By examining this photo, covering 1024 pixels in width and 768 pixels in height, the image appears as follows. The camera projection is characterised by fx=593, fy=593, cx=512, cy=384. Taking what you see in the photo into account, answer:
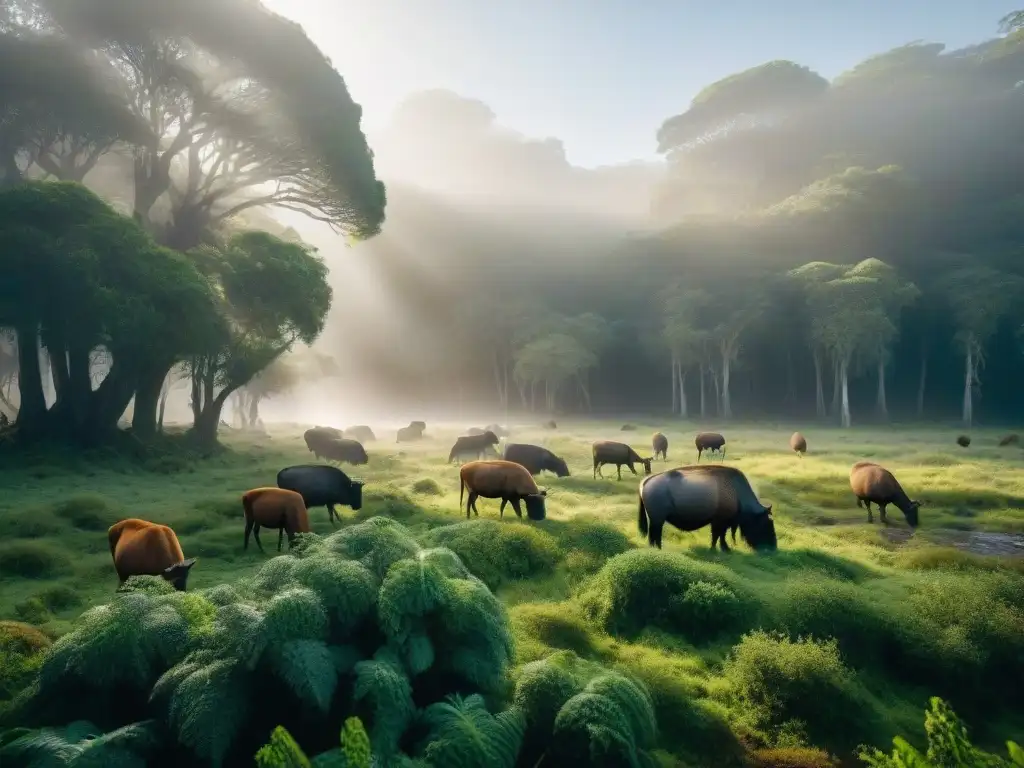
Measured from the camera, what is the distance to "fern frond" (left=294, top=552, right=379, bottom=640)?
20.0 ft

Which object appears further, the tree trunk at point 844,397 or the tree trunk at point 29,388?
the tree trunk at point 844,397

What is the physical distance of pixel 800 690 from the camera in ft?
22.7

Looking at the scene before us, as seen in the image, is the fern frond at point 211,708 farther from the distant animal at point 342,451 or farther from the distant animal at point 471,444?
the distant animal at point 342,451

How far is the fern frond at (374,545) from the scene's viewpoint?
699cm

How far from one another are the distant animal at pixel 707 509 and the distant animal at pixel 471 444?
1592cm

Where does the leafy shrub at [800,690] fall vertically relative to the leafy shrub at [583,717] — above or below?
below

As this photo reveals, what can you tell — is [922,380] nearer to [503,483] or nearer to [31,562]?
[503,483]

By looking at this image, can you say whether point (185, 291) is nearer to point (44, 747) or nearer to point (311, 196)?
point (311, 196)

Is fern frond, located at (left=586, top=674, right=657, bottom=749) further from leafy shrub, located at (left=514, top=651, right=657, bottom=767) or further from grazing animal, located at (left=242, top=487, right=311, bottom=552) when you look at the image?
grazing animal, located at (left=242, top=487, right=311, bottom=552)

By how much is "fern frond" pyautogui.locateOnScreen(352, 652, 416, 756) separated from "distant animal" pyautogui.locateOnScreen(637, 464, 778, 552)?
7.84m

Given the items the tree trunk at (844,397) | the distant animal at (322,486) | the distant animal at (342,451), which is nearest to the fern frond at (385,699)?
the distant animal at (322,486)

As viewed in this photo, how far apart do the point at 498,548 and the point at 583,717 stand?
18.5ft

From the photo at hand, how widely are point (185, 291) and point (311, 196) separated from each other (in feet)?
33.0

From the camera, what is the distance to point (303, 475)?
50.6ft
